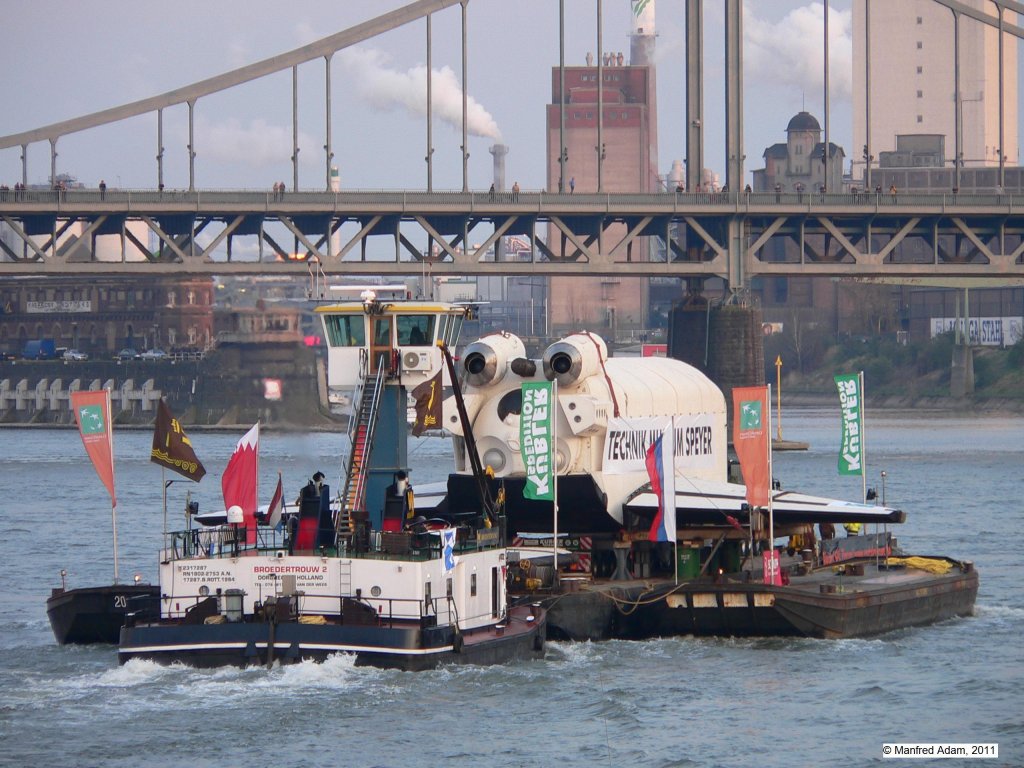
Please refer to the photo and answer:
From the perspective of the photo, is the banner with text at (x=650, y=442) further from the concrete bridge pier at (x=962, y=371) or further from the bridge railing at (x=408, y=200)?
the concrete bridge pier at (x=962, y=371)

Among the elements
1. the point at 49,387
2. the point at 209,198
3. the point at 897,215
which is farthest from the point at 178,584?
the point at 49,387

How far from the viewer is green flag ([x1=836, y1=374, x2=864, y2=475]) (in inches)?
1641

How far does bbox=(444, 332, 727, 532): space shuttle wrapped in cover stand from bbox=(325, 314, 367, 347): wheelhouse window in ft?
14.0

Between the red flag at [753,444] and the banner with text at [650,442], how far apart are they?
3075 mm

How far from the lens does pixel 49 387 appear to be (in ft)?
485

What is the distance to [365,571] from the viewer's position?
30203 mm

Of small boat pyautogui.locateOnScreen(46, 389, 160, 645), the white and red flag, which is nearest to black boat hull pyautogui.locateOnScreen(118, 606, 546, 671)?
small boat pyautogui.locateOnScreen(46, 389, 160, 645)

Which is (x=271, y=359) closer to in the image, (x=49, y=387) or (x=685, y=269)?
(x=49, y=387)

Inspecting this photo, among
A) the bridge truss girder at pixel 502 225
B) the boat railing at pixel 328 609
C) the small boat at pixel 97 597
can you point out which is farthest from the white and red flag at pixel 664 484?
the bridge truss girder at pixel 502 225

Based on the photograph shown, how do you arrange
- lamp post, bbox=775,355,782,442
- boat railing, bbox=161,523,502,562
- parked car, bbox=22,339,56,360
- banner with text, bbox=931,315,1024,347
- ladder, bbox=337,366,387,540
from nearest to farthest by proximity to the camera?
boat railing, bbox=161,523,502,562, ladder, bbox=337,366,387,540, lamp post, bbox=775,355,782,442, banner with text, bbox=931,315,1024,347, parked car, bbox=22,339,56,360

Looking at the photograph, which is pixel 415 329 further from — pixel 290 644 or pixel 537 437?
pixel 290 644

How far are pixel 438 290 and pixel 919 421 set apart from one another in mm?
96632

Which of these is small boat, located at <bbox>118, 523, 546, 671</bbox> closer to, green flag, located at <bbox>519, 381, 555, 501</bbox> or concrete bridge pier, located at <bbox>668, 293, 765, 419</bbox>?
green flag, located at <bbox>519, 381, 555, 501</bbox>

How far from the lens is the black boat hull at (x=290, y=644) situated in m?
29.5
